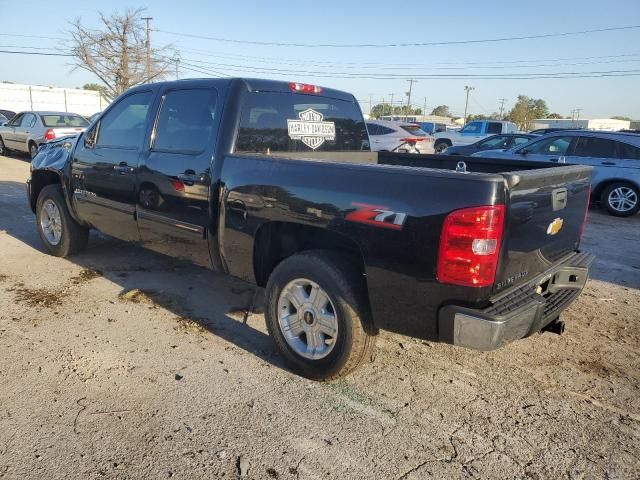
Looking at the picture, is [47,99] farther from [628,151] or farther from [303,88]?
[303,88]

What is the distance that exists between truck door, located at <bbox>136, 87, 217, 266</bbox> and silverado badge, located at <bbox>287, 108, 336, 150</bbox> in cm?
71

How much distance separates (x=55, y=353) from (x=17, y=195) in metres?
7.45

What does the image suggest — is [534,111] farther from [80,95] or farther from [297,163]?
[297,163]

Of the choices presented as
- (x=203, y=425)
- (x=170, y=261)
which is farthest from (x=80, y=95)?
(x=203, y=425)

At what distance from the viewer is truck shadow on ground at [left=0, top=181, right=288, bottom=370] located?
3.92 metres

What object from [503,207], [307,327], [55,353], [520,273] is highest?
[503,207]

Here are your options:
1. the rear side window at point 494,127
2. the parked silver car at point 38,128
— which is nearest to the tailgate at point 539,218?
the parked silver car at point 38,128

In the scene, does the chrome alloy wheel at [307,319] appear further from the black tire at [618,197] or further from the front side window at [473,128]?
the front side window at [473,128]

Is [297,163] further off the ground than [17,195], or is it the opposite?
[297,163]

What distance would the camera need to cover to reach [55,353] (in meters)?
3.49

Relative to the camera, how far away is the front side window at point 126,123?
4320 millimetres

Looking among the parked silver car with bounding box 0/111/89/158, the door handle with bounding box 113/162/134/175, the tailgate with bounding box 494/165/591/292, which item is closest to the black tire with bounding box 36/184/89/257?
the door handle with bounding box 113/162/134/175

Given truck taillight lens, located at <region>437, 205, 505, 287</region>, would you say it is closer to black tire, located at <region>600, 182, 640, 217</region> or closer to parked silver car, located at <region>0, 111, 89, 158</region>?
black tire, located at <region>600, 182, 640, 217</region>

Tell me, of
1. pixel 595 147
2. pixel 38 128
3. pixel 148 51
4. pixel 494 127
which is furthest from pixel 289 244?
pixel 148 51
